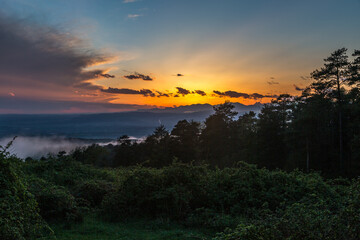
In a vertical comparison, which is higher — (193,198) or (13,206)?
(13,206)

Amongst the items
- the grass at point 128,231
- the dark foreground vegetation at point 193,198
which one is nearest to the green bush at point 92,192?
the dark foreground vegetation at point 193,198

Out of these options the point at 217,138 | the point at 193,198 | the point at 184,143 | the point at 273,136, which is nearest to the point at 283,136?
the point at 273,136

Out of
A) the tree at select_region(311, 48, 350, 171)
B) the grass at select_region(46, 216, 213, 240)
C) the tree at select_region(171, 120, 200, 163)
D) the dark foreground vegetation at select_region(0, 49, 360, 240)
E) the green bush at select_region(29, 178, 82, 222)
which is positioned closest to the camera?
the dark foreground vegetation at select_region(0, 49, 360, 240)

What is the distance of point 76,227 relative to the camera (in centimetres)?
824

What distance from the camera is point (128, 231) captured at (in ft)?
25.6

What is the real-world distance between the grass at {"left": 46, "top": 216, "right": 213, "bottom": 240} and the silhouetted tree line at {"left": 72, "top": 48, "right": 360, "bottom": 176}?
10.5ft

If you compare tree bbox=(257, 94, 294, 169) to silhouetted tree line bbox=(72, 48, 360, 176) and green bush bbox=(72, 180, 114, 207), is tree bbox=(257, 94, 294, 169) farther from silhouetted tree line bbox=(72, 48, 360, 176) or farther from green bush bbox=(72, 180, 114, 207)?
green bush bbox=(72, 180, 114, 207)

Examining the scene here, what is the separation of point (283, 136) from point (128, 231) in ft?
101

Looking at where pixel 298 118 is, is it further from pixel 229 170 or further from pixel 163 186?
pixel 163 186

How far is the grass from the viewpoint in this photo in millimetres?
7219

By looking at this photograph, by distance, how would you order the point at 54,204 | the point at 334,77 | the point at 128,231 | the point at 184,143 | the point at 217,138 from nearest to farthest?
1. the point at 128,231
2. the point at 54,204
3. the point at 334,77
4. the point at 184,143
5. the point at 217,138

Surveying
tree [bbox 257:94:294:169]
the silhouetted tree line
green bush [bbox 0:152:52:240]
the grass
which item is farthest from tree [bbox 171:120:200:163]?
green bush [bbox 0:152:52:240]

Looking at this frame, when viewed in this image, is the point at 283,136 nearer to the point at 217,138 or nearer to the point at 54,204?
the point at 217,138

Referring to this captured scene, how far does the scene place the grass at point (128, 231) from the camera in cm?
722
